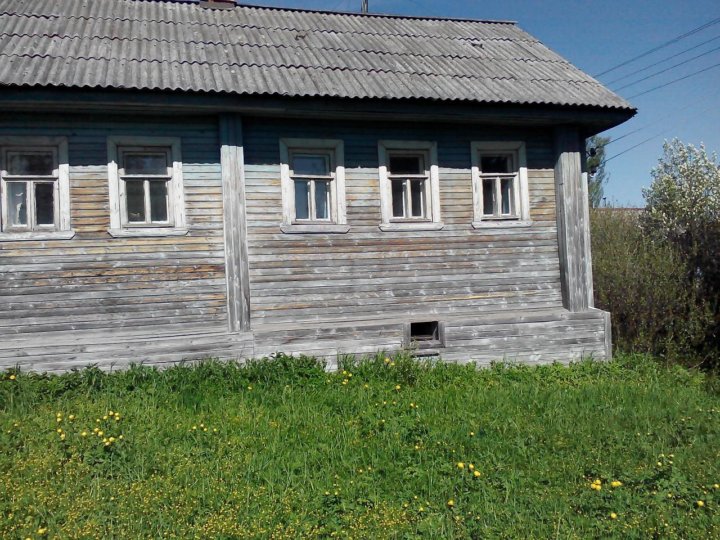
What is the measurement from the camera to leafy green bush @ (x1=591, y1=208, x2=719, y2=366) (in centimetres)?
850

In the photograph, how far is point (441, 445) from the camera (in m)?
4.51

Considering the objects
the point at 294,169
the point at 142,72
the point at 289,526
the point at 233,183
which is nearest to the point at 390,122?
the point at 294,169

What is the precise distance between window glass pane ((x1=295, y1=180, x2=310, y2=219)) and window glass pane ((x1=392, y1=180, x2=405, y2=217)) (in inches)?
50.4

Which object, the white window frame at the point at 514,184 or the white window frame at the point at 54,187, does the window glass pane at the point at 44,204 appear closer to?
the white window frame at the point at 54,187

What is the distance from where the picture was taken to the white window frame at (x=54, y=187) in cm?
655

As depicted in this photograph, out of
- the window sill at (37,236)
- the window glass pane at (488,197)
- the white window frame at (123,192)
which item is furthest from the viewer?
the window glass pane at (488,197)

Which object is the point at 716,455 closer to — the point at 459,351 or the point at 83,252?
the point at 459,351

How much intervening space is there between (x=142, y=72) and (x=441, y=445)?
555 cm

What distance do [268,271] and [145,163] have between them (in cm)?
214

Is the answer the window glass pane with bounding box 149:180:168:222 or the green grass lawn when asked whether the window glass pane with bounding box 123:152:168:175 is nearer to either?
the window glass pane with bounding box 149:180:168:222

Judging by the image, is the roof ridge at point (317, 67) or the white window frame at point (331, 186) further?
the white window frame at point (331, 186)

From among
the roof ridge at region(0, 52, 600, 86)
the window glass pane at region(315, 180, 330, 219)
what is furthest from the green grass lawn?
the roof ridge at region(0, 52, 600, 86)

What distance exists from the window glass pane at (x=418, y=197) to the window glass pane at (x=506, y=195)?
1288mm

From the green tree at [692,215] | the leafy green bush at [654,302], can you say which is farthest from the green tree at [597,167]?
the leafy green bush at [654,302]
